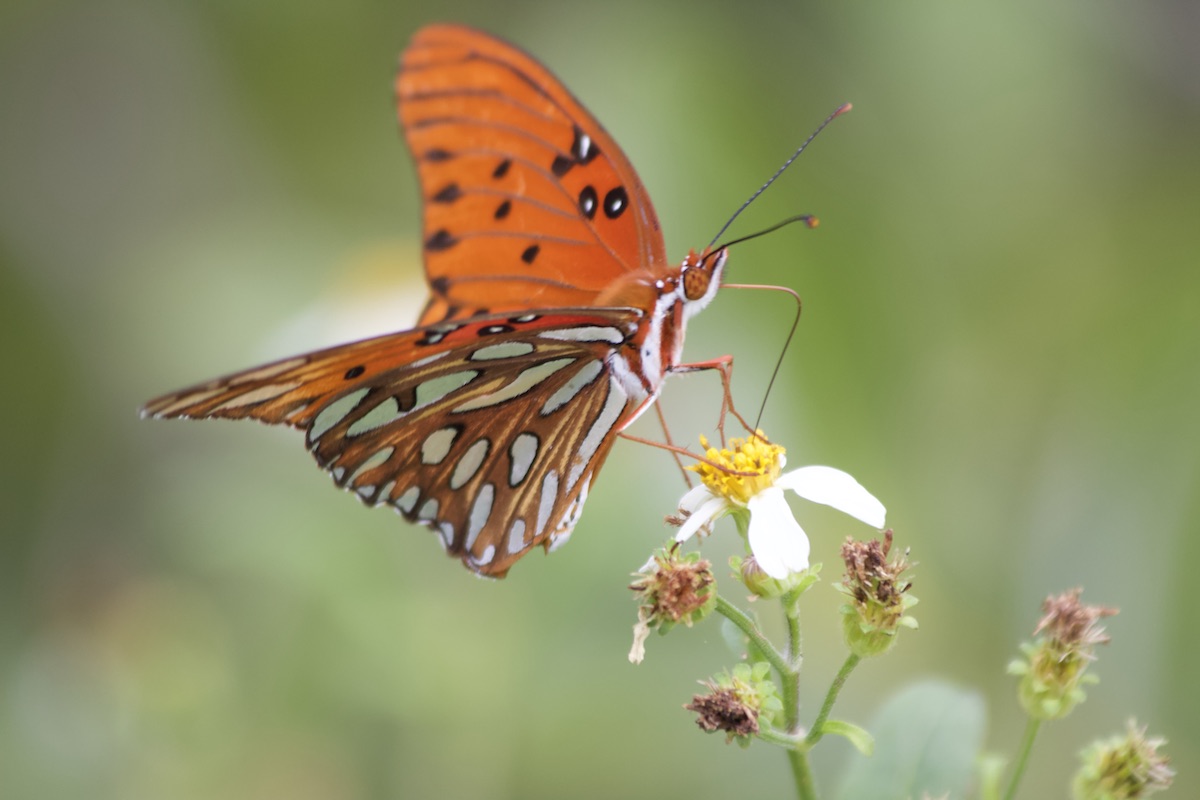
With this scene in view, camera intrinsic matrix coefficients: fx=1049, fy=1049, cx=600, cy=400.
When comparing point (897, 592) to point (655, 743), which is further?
point (655, 743)

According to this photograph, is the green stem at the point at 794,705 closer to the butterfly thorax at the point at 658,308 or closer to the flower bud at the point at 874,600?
the flower bud at the point at 874,600

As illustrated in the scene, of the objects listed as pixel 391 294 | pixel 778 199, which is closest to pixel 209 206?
pixel 391 294

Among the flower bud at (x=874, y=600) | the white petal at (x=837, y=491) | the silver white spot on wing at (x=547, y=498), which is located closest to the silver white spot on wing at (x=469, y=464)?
the silver white spot on wing at (x=547, y=498)

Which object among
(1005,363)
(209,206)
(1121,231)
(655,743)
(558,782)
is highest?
(1121,231)

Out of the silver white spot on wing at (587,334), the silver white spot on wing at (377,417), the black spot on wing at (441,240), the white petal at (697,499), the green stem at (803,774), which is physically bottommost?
the green stem at (803,774)

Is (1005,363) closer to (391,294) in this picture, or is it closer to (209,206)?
(391,294)

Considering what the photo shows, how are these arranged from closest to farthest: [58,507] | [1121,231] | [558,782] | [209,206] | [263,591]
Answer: [558,782]
[263,591]
[1121,231]
[58,507]
[209,206]
